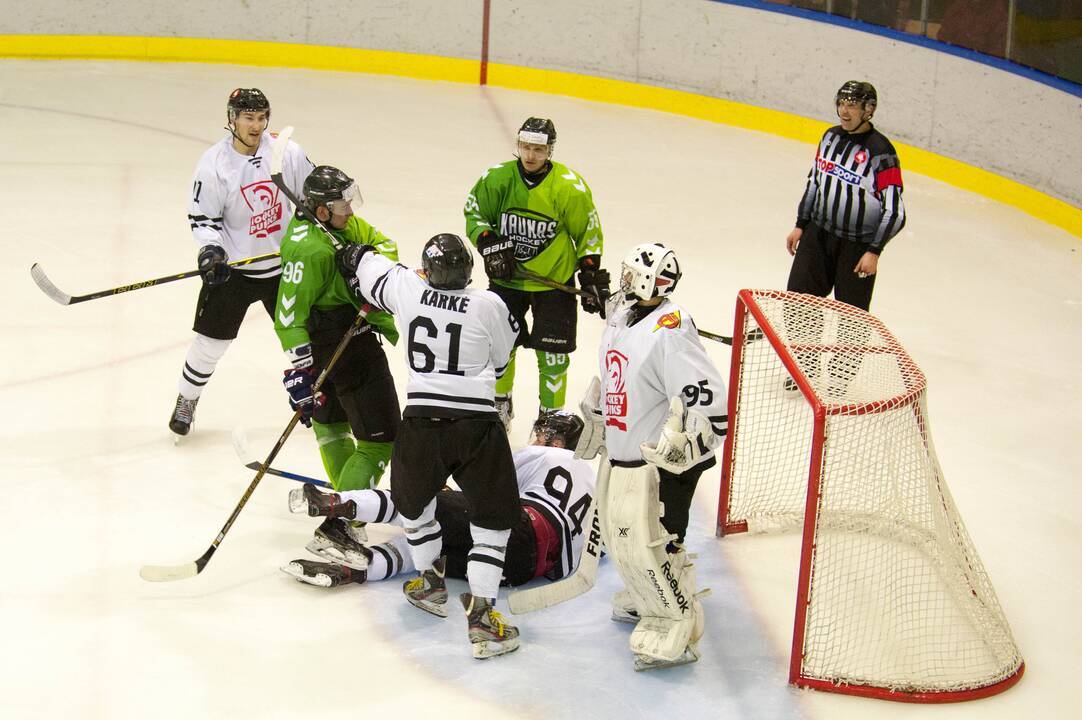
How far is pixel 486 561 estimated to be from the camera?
3652 millimetres

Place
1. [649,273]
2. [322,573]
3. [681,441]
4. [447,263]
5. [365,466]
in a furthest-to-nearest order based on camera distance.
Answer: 1. [365,466]
2. [322,573]
3. [447,263]
4. [649,273]
5. [681,441]

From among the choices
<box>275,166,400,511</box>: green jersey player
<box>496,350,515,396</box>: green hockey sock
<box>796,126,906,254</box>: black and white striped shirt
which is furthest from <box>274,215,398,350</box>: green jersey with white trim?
<box>796,126,906,254</box>: black and white striped shirt

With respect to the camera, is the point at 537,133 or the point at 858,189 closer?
the point at 537,133

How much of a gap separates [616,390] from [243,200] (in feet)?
6.05

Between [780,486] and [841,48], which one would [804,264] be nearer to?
[780,486]

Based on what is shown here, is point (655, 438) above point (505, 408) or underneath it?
above

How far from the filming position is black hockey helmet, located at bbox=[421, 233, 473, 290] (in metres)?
3.54

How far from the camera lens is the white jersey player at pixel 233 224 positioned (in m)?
4.65

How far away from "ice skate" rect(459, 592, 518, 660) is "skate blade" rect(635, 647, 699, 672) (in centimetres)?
Answer: 34

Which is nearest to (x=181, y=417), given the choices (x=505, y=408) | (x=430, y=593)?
(x=505, y=408)

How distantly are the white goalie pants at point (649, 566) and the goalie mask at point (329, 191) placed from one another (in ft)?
3.97

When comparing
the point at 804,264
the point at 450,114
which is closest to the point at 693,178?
the point at 450,114

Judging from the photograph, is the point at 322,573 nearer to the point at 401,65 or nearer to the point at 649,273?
the point at 649,273

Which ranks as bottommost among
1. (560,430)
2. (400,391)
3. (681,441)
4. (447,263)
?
(400,391)
